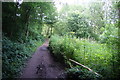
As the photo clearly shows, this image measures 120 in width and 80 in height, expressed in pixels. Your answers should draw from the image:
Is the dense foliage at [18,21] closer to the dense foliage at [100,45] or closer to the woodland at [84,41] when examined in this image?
the woodland at [84,41]

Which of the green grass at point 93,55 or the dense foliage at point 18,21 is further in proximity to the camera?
the dense foliage at point 18,21

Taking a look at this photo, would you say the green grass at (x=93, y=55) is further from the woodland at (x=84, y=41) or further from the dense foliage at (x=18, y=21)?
the dense foliage at (x=18, y=21)

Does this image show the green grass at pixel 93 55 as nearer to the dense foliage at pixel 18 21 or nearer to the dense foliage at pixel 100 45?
the dense foliage at pixel 100 45

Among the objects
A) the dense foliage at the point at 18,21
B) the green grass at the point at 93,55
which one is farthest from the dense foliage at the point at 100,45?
the dense foliage at the point at 18,21

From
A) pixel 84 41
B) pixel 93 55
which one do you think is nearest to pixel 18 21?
pixel 84 41

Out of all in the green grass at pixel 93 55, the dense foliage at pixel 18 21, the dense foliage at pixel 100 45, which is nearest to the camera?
the dense foliage at pixel 100 45

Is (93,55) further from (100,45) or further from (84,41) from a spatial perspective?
(84,41)

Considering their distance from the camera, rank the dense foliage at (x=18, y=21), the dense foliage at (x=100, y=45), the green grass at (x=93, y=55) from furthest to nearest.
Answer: the dense foliage at (x=18, y=21) → the green grass at (x=93, y=55) → the dense foliage at (x=100, y=45)

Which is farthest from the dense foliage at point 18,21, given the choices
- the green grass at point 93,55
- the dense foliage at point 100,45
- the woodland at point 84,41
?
the green grass at point 93,55

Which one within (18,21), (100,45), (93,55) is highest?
(18,21)

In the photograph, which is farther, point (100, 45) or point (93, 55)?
point (100, 45)

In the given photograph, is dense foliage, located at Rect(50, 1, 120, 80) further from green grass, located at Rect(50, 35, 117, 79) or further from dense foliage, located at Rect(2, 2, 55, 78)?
dense foliage, located at Rect(2, 2, 55, 78)

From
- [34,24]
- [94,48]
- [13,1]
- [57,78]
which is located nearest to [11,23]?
[13,1]

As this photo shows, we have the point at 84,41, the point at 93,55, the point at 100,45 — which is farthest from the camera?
the point at 84,41
